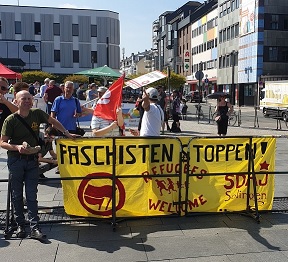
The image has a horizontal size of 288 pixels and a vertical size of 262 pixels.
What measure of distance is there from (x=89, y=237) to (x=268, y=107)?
25089mm

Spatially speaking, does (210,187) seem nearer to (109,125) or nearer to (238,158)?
(238,158)

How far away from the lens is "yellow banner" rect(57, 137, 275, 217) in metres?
4.97

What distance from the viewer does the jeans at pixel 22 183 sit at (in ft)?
15.1

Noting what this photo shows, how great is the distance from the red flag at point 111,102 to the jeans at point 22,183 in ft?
8.53

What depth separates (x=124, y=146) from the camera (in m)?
4.99

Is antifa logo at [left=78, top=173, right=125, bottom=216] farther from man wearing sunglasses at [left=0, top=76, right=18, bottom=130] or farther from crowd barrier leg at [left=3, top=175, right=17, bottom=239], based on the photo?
man wearing sunglasses at [left=0, top=76, right=18, bottom=130]

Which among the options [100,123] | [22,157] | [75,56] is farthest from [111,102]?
[75,56]

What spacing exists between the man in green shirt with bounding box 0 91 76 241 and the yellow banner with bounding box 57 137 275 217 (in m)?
0.41

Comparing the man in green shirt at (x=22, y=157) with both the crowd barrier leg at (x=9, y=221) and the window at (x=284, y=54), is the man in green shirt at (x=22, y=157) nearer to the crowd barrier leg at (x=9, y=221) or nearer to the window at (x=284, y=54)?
the crowd barrier leg at (x=9, y=221)

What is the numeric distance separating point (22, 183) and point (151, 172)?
1643mm

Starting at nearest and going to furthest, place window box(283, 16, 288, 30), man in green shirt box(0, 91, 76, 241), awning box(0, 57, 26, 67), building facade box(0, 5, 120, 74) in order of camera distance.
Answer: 1. man in green shirt box(0, 91, 76, 241)
2. window box(283, 16, 288, 30)
3. awning box(0, 57, 26, 67)
4. building facade box(0, 5, 120, 74)

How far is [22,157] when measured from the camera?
15.1ft

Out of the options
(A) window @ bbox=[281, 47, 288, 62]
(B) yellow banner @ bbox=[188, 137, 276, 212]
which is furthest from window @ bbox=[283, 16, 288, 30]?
(B) yellow banner @ bbox=[188, 137, 276, 212]

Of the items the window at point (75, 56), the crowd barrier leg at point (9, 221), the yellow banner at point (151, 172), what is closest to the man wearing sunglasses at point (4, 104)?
the yellow banner at point (151, 172)
